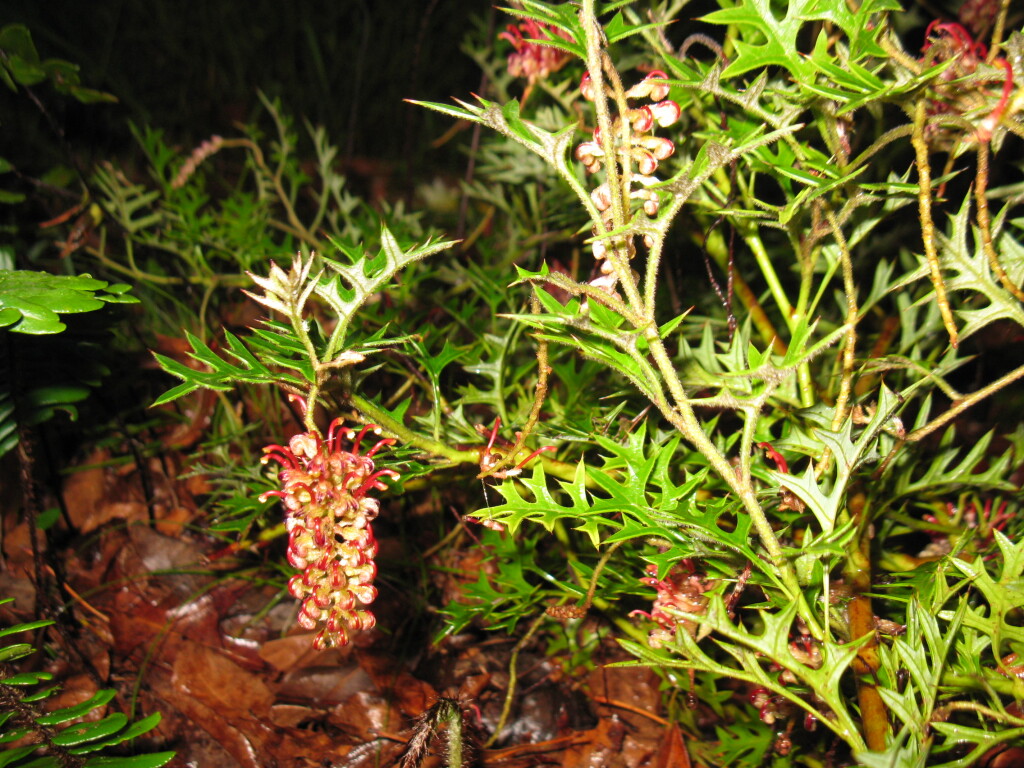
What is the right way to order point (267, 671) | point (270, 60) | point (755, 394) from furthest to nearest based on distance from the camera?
point (270, 60) < point (267, 671) < point (755, 394)

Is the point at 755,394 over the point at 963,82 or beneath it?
beneath

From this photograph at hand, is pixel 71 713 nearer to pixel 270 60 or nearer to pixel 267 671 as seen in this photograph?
pixel 267 671

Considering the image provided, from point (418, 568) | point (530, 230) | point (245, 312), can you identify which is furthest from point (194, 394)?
point (530, 230)

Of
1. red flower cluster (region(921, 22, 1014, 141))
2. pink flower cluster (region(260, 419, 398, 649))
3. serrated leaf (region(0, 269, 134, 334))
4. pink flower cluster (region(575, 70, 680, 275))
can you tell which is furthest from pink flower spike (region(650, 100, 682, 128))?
serrated leaf (region(0, 269, 134, 334))

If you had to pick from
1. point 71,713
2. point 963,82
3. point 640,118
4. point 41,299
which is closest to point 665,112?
point 640,118

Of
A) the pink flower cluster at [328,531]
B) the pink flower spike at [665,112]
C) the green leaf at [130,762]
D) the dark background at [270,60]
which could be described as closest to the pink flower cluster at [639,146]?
the pink flower spike at [665,112]

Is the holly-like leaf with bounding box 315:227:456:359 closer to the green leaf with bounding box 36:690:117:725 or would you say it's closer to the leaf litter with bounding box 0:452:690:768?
the green leaf with bounding box 36:690:117:725
